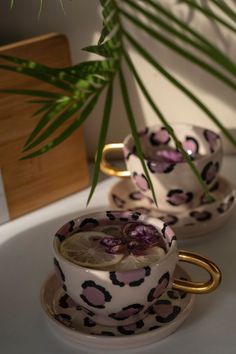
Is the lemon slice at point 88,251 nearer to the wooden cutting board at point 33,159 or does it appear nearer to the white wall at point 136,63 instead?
the wooden cutting board at point 33,159

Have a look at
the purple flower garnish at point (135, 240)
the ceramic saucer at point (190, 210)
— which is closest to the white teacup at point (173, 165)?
the ceramic saucer at point (190, 210)

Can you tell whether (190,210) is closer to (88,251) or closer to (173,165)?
(173,165)

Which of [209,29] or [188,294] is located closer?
[188,294]

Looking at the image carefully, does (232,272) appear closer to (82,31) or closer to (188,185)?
(188,185)

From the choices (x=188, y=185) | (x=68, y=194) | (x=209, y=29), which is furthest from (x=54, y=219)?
(x=209, y=29)

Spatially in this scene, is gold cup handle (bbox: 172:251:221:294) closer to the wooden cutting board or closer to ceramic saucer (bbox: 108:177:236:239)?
ceramic saucer (bbox: 108:177:236:239)

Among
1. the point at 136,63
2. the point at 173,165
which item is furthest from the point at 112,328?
the point at 136,63
